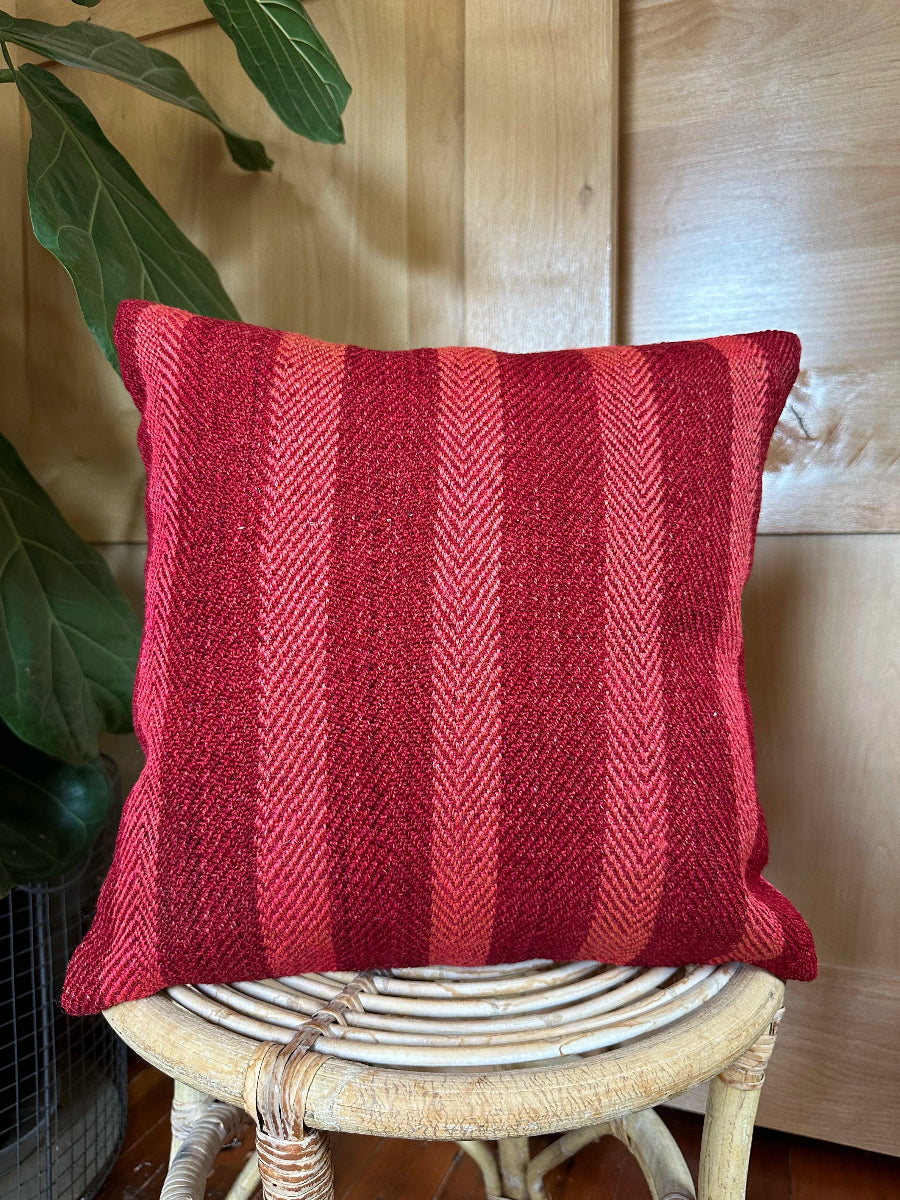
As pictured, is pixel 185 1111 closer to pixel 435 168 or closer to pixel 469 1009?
pixel 469 1009

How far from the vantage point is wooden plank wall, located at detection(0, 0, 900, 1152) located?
2.81 ft

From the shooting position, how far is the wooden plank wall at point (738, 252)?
2.81 feet

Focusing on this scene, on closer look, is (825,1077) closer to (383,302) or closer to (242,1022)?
(242,1022)

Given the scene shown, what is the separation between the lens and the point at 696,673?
510mm

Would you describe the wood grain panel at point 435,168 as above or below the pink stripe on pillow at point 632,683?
above

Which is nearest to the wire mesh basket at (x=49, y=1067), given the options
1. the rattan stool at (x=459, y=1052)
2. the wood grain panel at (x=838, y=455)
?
the rattan stool at (x=459, y=1052)

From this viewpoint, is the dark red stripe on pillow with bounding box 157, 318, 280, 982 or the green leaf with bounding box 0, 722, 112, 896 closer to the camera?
the dark red stripe on pillow with bounding box 157, 318, 280, 982

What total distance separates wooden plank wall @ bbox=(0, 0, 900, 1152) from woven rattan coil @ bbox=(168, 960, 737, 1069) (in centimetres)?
47

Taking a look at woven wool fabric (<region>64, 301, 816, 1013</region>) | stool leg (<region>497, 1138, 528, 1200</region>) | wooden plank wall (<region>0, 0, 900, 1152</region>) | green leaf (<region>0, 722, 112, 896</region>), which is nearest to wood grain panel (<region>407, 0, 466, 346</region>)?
wooden plank wall (<region>0, 0, 900, 1152</region>)

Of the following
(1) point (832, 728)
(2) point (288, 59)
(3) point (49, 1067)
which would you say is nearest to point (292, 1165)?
(3) point (49, 1067)

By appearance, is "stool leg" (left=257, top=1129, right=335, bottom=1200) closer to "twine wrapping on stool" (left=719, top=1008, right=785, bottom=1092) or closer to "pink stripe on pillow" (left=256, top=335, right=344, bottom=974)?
"pink stripe on pillow" (left=256, top=335, right=344, bottom=974)

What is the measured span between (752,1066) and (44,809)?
0.66m

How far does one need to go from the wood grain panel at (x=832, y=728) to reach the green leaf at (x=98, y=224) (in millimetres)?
665

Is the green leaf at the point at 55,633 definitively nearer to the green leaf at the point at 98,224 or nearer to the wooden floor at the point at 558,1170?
the green leaf at the point at 98,224
